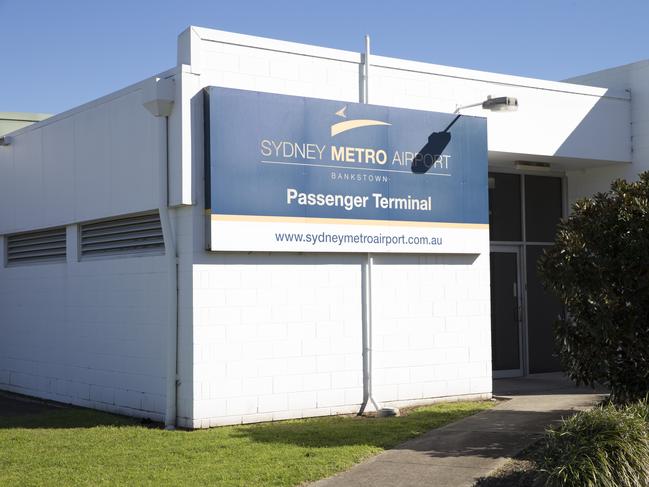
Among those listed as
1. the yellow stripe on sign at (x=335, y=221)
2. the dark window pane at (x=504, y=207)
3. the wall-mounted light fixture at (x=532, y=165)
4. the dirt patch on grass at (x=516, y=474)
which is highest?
the wall-mounted light fixture at (x=532, y=165)

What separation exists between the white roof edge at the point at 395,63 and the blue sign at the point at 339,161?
71 centimetres

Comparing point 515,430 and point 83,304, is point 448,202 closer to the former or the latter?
point 515,430

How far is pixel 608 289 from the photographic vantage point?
1016cm

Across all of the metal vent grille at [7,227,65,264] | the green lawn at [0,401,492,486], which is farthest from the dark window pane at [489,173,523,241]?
the metal vent grille at [7,227,65,264]

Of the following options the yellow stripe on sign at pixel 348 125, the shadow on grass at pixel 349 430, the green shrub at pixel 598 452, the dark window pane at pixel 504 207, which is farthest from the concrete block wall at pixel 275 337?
the dark window pane at pixel 504 207

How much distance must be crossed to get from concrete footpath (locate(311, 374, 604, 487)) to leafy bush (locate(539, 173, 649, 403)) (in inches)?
43.1

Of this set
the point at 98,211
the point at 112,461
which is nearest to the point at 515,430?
the point at 112,461

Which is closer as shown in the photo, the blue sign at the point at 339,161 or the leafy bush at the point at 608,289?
the leafy bush at the point at 608,289

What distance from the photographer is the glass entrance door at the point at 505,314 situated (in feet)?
54.8

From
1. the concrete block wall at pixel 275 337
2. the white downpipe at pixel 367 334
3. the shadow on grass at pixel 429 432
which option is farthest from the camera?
the white downpipe at pixel 367 334

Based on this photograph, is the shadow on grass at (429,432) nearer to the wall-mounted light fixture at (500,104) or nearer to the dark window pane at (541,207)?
the wall-mounted light fixture at (500,104)

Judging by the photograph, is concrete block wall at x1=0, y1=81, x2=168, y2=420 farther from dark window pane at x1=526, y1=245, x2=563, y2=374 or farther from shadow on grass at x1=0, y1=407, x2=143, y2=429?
dark window pane at x1=526, y1=245, x2=563, y2=374

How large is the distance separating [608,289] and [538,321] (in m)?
7.35

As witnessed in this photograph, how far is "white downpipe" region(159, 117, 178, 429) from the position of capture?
460 inches
